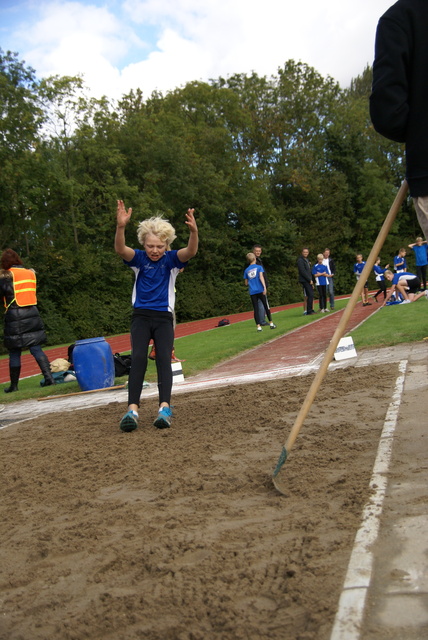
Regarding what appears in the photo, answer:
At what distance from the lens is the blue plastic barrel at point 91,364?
31.6 feet

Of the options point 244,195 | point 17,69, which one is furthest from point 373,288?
point 17,69

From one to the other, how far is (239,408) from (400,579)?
4120mm

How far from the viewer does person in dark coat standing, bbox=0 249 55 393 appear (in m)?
10.9

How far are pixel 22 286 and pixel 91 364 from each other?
7.67ft

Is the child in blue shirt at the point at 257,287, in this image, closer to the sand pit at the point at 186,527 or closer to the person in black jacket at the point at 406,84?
the sand pit at the point at 186,527

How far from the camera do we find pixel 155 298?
6340 millimetres

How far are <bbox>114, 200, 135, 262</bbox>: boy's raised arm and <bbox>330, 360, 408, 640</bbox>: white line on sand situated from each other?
3.06 m

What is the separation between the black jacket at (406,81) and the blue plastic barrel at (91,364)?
6.90 m

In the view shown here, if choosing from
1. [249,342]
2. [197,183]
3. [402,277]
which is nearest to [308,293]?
→ [402,277]

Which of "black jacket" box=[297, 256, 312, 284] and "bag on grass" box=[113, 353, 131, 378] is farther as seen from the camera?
"black jacket" box=[297, 256, 312, 284]

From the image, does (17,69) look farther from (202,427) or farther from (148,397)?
(202,427)

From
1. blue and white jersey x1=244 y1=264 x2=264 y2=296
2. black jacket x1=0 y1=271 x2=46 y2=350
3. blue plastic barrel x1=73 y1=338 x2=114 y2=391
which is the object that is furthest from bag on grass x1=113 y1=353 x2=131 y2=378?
blue and white jersey x1=244 y1=264 x2=264 y2=296

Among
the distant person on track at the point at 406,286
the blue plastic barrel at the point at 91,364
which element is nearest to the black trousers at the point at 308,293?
the distant person on track at the point at 406,286

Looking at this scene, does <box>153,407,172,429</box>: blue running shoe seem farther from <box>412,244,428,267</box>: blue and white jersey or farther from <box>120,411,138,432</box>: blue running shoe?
<box>412,244,428,267</box>: blue and white jersey
